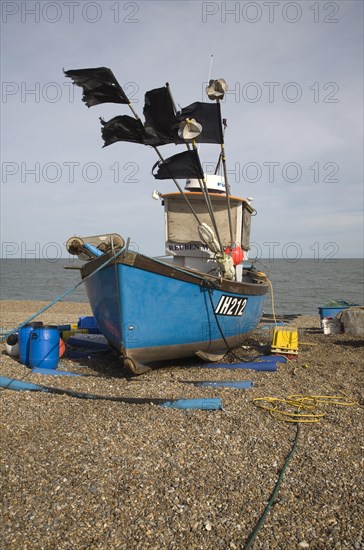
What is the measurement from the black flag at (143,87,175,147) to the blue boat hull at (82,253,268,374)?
1.85 metres

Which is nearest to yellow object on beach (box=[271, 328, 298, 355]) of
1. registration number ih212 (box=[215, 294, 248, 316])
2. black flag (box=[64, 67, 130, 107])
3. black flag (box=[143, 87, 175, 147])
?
registration number ih212 (box=[215, 294, 248, 316])

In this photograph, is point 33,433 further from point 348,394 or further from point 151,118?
point 151,118

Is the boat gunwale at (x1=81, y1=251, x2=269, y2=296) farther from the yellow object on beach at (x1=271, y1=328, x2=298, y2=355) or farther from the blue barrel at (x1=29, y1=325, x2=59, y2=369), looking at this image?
the yellow object on beach at (x1=271, y1=328, x2=298, y2=355)

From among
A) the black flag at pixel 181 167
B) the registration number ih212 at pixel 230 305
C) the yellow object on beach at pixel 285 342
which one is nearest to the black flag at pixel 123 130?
the black flag at pixel 181 167

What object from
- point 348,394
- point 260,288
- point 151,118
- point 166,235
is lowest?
point 348,394

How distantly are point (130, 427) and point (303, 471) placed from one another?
1.73m

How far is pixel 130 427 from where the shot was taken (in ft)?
15.5

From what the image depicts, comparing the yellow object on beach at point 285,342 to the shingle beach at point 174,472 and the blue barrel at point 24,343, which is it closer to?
the shingle beach at point 174,472

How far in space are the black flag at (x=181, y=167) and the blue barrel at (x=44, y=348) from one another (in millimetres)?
3009

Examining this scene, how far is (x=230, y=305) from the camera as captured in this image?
801 centimetres

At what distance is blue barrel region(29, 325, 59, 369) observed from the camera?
289 inches

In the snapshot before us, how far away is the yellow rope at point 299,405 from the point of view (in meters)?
5.16

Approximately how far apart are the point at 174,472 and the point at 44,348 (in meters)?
4.14

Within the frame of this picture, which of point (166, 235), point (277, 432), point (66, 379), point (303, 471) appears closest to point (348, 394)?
point (277, 432)
